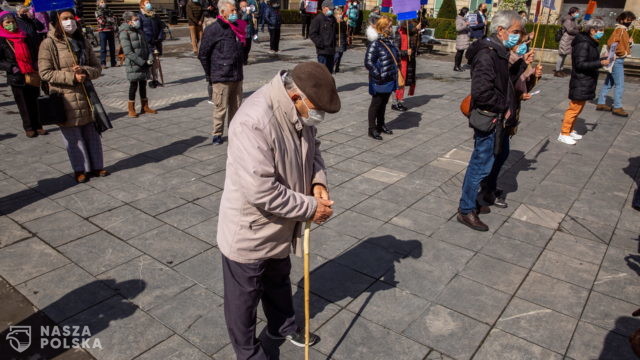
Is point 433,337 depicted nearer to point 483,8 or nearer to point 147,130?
point 147,130

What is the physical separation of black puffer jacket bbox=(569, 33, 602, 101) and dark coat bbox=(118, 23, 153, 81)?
7.49 metres

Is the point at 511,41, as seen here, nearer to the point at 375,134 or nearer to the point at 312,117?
the point at 312,117

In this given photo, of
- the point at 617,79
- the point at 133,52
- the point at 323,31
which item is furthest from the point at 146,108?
the point at 617,79

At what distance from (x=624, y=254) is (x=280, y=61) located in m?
12.9

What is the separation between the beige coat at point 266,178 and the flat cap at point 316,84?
0.12m

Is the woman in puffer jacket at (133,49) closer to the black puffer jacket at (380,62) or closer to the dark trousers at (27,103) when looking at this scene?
the dark trousers at (27,103)

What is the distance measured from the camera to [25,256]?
4.37 meters

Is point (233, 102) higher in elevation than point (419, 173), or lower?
higher

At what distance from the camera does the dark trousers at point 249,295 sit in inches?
110

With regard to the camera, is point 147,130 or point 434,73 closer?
point 147,130

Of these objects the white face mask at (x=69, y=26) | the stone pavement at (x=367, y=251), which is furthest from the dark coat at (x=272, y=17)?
the white face mask at (x=69, y=26)

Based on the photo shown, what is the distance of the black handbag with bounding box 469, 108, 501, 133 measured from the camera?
15.2 ft

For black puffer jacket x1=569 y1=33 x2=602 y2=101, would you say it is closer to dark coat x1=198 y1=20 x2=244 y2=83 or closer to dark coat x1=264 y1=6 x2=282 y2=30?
dark coat x1=198 y1=20 x2=244 y2=83

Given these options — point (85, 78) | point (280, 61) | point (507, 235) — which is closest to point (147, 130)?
point (85, 78)
